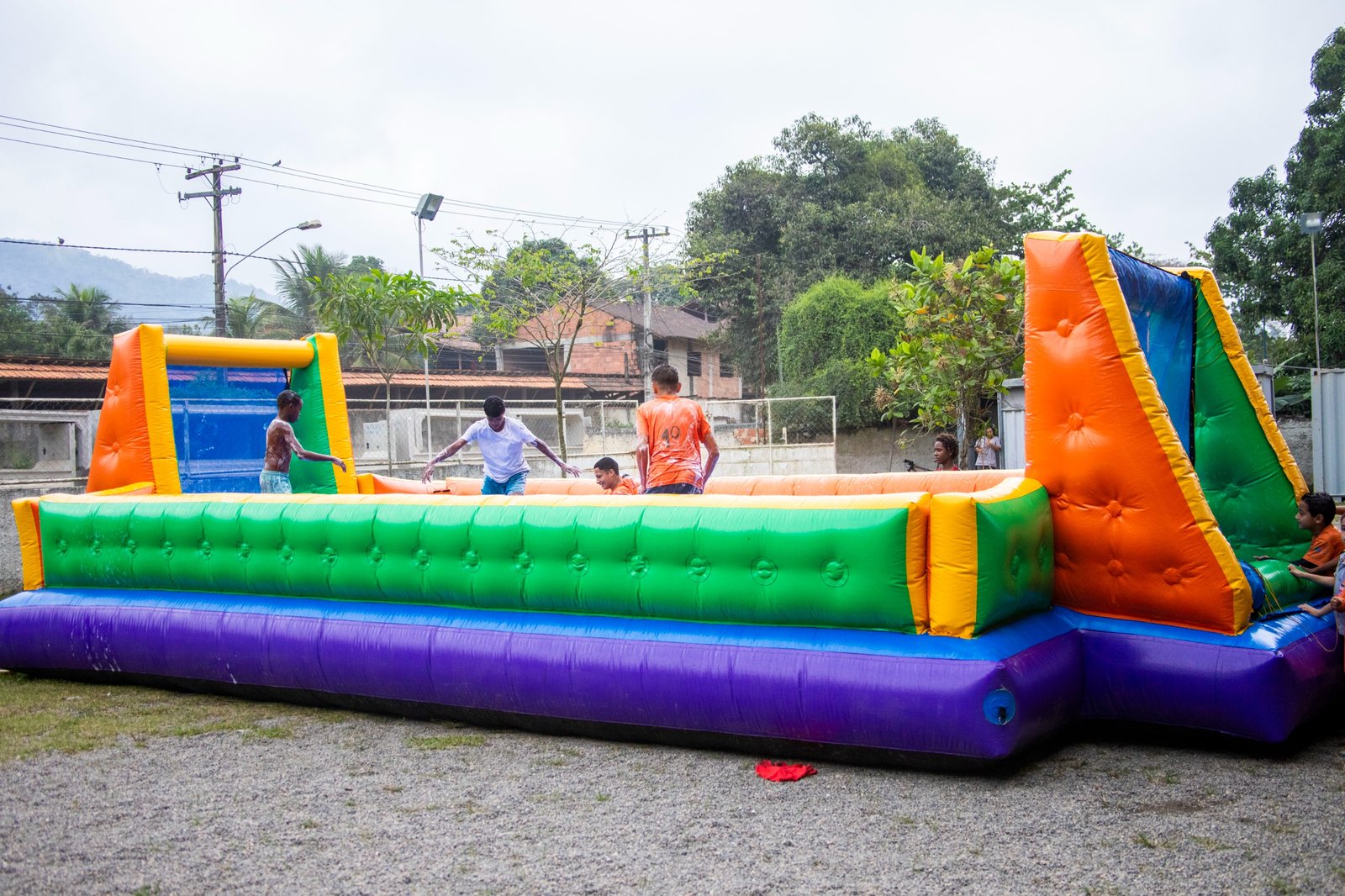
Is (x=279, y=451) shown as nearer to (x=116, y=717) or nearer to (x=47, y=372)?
(x=116, y=717)

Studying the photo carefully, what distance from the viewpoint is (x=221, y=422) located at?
28.6 ft

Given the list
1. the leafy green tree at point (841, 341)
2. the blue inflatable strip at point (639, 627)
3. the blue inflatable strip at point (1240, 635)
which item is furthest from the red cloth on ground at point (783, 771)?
the leafy green tree at point (841, 341)

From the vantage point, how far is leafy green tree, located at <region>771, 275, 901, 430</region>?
26328 mm

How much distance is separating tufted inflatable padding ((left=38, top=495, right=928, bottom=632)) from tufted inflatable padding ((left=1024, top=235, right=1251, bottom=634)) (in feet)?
3.00

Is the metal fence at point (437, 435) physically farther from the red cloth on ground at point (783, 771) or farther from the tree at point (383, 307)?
the red cloth on ground at point (783, 771)

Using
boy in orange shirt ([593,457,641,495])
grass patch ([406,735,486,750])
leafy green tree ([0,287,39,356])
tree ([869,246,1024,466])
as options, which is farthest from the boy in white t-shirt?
leafy green tree ([0,287,39,356])

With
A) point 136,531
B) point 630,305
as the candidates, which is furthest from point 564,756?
point 630,305

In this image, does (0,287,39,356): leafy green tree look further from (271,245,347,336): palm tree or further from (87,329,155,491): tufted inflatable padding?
(87,329,155,491): tufted inflatable padding

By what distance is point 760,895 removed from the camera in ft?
10.1

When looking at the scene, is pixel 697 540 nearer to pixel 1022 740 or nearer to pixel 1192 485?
pixel 1022 740

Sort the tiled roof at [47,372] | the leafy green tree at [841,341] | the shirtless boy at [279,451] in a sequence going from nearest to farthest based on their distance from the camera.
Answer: the shirtless boy at [279,451] < the tiled roof at [47,372] < the leafy green tree at [841,341]

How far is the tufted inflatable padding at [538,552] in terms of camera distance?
4258 mm

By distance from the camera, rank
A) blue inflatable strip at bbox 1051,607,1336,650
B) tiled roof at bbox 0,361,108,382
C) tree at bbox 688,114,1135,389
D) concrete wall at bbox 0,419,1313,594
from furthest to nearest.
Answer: tree at bbox 688,114,1135,389 < tiled roof at bbox 0,361,108,382 < concrete wall at bbox 0,419,1313,594 < blue inflatable strip at bbox 1051,607,1336,650

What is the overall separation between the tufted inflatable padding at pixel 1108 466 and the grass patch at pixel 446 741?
8.62 ft
